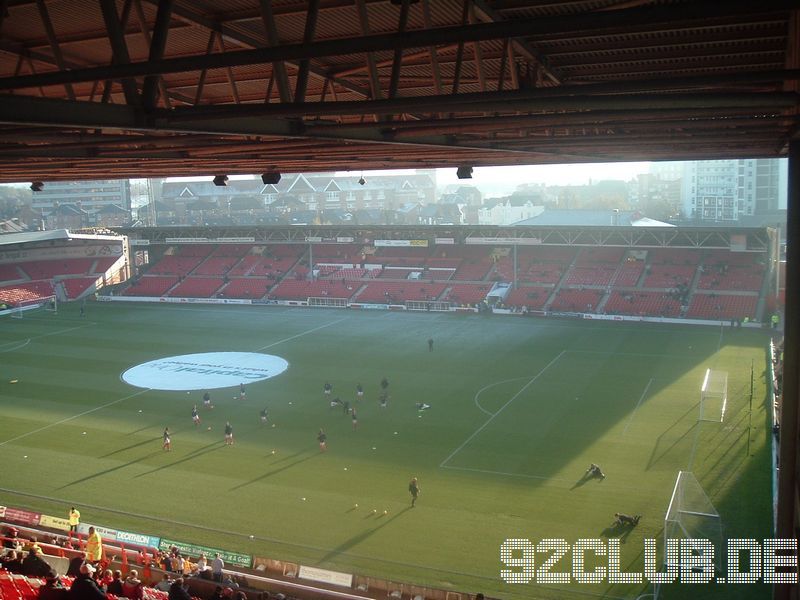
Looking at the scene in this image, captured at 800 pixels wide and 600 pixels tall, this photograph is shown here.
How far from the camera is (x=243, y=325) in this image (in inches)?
1929

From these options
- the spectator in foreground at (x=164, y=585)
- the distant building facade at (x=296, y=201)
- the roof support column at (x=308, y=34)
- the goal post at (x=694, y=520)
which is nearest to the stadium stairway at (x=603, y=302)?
the goal post at (x=694, y=520)

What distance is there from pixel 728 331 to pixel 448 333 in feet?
53.9

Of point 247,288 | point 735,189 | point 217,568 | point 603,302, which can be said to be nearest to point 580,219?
point 603,302

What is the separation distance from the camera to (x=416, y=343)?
137 feet

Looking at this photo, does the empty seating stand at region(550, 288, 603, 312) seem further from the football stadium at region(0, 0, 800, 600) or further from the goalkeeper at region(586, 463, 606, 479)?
the goalkeeper at region(586, 463, 606, 479)

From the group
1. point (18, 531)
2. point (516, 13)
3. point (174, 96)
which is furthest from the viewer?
point (18, 531)

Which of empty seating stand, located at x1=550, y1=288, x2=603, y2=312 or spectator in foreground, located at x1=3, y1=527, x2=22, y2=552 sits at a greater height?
empty seating stand, located at x1=550, y1=288, x2=603, y2=312

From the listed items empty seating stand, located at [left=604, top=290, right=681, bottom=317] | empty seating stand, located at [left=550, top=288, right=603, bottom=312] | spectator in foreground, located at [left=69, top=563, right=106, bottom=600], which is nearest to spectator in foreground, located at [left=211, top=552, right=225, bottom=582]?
spectator in foreground, located at [left=69, top=563, right=106, bottom=600]

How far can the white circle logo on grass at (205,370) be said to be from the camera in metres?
33.9

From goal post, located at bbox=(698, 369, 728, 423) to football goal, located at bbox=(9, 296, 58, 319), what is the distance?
4876 centimetres

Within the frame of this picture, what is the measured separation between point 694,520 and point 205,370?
83.8ft

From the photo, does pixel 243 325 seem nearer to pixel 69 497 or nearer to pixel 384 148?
pixel 69 497

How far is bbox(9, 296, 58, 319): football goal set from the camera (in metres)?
56.8

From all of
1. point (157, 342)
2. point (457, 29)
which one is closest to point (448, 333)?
point (157, 342)
